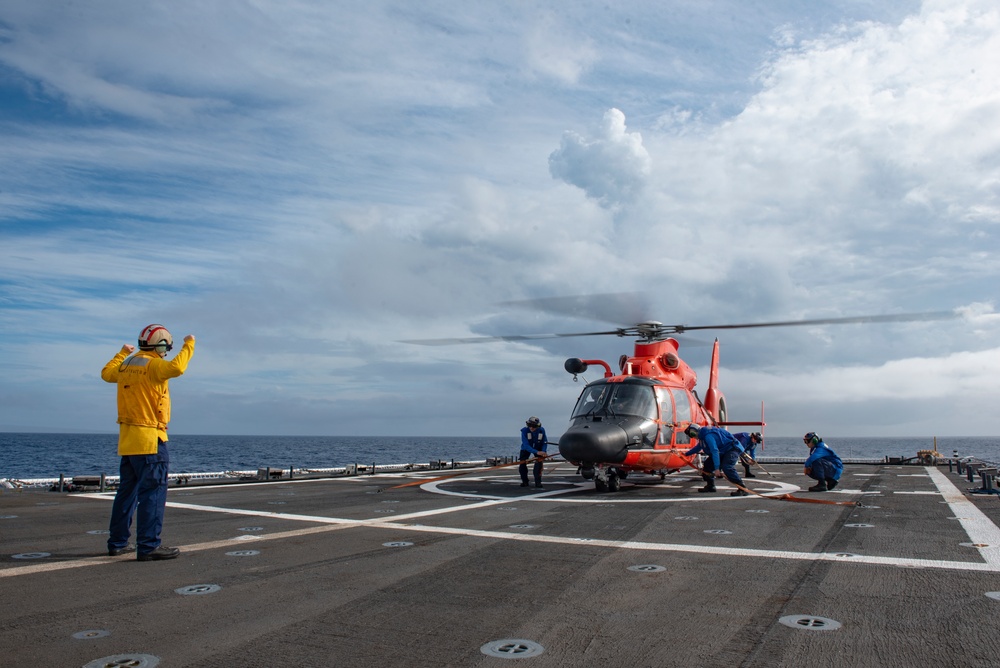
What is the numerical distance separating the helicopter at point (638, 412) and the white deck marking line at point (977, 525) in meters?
4.06

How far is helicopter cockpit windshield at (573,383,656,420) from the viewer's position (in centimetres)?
1728

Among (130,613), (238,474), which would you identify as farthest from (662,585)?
(238,474)

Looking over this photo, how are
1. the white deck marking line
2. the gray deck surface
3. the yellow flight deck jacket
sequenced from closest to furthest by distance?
the gray deck surface
the yellow flight deck jacket
the white deck marking line

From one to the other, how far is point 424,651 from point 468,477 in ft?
57.6

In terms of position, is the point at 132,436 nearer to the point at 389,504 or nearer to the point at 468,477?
the point at 389,504

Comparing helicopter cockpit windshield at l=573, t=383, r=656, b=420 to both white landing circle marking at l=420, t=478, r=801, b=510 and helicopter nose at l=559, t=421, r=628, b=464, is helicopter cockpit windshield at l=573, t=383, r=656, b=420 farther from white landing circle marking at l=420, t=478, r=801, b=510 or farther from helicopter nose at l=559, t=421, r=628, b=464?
white landing circle marking at l=420, t=478, r=801, b=510

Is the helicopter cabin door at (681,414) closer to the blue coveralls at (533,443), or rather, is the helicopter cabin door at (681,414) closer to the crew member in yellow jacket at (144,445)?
the blue coveralls at (533,443)

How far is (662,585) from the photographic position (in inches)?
268

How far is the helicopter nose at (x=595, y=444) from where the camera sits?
1574 centimetres

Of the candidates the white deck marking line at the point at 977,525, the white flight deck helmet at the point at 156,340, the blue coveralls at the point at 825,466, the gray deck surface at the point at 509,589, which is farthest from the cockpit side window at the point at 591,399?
the white flight deck helmet at the point at 156,340

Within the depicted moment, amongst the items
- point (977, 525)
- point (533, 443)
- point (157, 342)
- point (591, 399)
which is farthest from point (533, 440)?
point (157, 342)

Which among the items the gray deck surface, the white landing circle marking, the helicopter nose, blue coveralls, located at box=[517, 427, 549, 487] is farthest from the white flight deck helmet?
blue coveralls, located at box=[517, 427, 549, 487]

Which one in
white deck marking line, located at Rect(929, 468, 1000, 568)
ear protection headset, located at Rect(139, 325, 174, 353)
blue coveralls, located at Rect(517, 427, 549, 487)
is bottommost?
white deck marking line, located at Rect(929, 468, 1000, 568)

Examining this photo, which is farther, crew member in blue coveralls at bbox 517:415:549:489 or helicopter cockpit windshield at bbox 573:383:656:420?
crew member in blue coveralls at bbox 517:415:549:489
